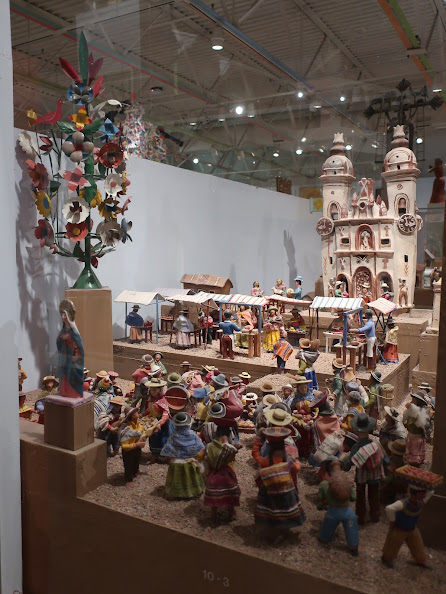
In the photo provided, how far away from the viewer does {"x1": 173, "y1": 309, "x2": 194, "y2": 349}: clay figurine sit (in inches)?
254

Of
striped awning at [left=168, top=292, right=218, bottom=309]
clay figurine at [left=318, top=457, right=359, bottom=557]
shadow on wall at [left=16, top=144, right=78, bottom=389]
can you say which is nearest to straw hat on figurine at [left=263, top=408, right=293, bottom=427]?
clay figurine at [left=318, top=457, right=359, bottom=557]

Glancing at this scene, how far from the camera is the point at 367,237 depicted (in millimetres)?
8078

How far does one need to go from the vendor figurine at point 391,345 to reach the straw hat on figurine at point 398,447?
296 cm

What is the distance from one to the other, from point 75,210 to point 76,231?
231mm

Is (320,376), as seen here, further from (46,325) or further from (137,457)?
(46,325)

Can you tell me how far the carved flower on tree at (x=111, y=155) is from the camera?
5064 millimetres

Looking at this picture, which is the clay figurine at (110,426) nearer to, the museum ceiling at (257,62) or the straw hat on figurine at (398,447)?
the straw hat on figurine at (398,447)

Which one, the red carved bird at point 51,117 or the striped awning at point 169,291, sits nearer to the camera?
the red carved bird at point 51,117

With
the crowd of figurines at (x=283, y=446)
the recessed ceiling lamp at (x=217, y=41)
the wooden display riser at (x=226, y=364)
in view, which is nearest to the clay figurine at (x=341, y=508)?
the crowd of figurines at (x=283, y=446)

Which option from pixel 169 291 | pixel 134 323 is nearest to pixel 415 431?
pixel 134 323

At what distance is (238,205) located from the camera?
25.2 feet

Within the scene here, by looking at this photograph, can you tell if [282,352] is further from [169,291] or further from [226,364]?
[169,291]

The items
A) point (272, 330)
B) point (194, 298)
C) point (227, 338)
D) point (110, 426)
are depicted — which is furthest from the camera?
point (194, 298)

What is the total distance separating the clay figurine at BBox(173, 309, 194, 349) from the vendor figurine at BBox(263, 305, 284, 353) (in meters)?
0.97
